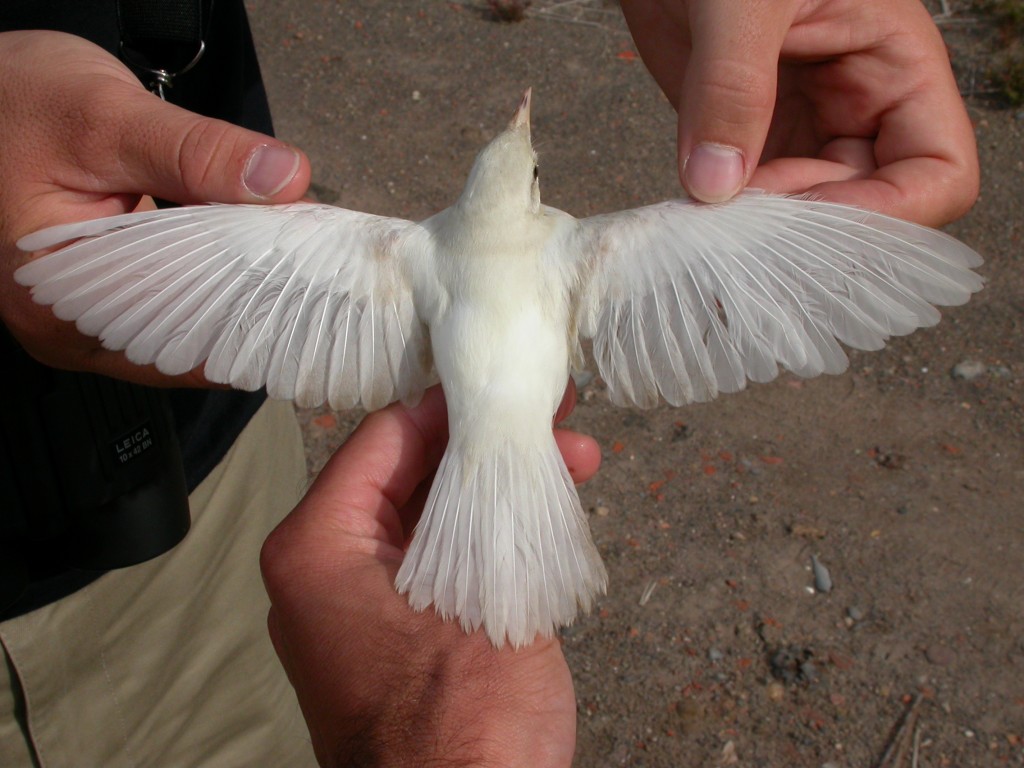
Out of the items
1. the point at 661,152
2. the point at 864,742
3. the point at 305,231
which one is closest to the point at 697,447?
the point at 864,742

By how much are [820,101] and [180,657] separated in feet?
6.94

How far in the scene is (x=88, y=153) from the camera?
178 cm

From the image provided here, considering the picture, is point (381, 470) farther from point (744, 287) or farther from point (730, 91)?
point (730, 91)

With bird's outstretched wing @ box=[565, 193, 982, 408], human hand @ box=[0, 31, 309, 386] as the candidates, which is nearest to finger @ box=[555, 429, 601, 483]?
bird's outstretched wing @ box=[565, 193, 982, 408]

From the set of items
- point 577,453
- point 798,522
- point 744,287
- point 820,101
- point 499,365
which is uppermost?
point 820,101

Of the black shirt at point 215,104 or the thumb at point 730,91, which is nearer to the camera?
the thumb at point 730,91

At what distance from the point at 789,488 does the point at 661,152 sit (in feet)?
7.23

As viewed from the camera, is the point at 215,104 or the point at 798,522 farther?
the point at 798,522

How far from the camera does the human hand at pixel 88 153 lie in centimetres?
172

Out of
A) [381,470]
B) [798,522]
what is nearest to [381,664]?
[381,470]

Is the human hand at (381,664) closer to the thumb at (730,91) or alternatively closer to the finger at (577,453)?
the finger at (577,453)

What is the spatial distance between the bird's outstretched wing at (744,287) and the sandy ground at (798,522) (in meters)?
1.55

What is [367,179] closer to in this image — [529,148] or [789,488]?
[789,488]

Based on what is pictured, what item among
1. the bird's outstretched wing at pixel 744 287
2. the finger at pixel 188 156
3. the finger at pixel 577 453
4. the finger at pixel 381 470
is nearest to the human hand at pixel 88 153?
the finger at pixel 188 156
